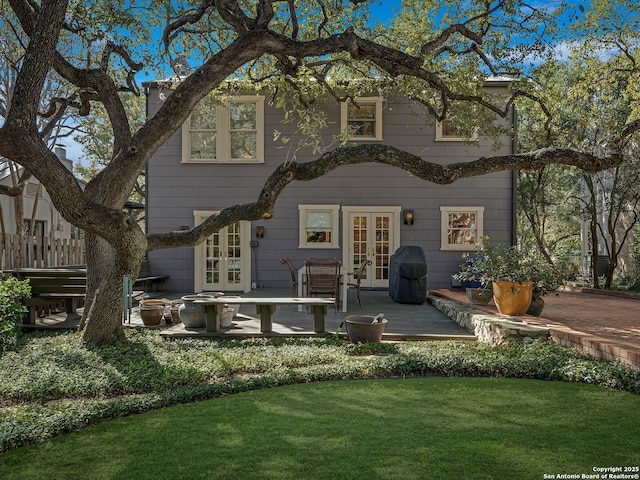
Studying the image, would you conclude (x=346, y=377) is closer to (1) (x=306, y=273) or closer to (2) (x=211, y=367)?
(2) (x=211, y=367)

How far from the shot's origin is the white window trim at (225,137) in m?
12.1

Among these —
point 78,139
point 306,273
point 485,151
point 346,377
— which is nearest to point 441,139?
point 485,151

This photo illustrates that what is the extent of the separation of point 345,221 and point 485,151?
400 cm

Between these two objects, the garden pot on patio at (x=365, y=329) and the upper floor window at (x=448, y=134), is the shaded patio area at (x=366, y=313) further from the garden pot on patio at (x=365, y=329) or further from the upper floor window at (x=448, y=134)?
the upper floor window at (x=448, y=134)

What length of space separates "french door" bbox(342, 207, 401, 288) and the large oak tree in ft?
9.88

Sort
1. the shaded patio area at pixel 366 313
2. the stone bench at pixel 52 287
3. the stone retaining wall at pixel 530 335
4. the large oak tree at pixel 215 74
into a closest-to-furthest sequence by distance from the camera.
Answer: the stone retaining wall at pixel 530 335 < the large oak tree at pixel 215 74 < the shaded patio area at pixel 366 313 < the stone bench at pixel 52 287

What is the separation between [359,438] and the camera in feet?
10.3

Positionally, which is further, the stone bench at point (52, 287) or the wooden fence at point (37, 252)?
the wooden fence at point (37, 252)

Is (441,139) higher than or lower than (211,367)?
higher

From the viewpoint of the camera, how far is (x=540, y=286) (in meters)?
6.88

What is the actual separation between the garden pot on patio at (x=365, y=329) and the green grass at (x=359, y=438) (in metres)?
1.93

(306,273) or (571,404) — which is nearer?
(571,404)

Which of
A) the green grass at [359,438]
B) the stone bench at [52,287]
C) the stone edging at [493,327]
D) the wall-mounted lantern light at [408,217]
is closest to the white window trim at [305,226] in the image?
the wall-mounted lantern light at [408,217]

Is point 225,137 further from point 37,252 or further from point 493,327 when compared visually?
point 493,327
